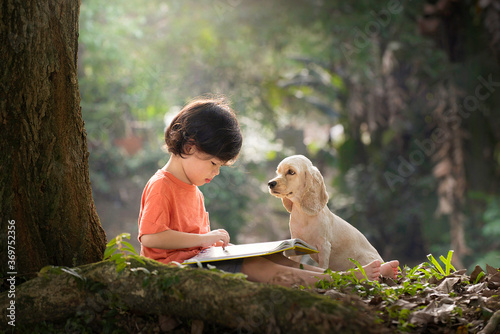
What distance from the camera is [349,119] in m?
12.3

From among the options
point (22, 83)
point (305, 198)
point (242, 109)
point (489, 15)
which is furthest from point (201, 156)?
point (242, 109)

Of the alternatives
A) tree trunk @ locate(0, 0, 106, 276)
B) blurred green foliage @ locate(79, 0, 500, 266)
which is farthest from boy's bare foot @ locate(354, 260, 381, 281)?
blurred green foliage @ locate(79, 0, 500, 266)

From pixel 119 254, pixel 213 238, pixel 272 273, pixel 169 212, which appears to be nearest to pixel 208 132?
pixel 169 212

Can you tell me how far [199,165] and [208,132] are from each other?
0.23 metres

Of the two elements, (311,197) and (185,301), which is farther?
(311,197)

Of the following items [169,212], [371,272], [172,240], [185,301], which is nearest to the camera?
[185,301]

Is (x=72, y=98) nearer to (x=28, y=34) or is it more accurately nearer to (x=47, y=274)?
(x=28, y=34)

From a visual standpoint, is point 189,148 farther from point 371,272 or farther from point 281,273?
point 371,272

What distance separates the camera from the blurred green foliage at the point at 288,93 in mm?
10320

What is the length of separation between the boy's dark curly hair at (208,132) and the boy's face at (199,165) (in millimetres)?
38

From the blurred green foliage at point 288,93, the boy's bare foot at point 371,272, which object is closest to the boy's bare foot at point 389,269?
the boy's bare foot at point 371,272

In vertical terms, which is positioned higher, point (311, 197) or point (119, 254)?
point (311, 197)

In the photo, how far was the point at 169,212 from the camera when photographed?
10.2ft

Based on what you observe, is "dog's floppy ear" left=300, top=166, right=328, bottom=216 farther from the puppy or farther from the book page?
the book page
